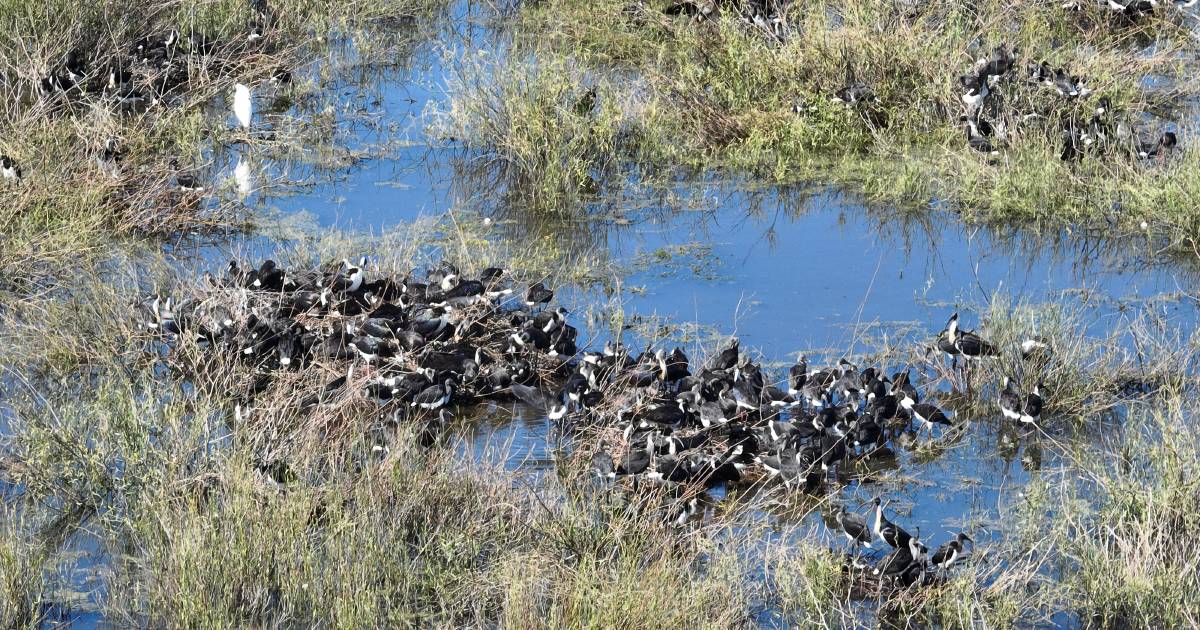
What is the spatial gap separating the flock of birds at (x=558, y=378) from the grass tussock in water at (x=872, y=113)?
2448mm

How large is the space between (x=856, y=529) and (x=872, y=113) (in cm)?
598

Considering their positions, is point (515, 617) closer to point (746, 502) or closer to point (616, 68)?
point (746, 502)

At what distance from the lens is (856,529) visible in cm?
598

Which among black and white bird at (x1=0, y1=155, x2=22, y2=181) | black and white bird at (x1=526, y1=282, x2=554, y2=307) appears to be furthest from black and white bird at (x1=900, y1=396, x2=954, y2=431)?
black and white bird at (x1=0, y1=155, x2=22, y2=181)

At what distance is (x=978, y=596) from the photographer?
5.54m

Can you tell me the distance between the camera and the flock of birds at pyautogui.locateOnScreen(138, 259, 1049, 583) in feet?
22.1

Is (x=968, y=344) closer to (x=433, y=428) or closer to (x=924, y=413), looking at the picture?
(x=924, y=413)

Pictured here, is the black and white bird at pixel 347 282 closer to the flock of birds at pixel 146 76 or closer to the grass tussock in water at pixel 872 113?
the grass tussock in water at pixel 872 113

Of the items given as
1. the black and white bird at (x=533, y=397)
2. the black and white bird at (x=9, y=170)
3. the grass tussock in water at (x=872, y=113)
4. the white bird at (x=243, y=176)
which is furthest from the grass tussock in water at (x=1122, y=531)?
the black and white bird at (x=9, y=170)

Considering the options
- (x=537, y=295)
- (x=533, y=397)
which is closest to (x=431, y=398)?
(x=533, y=397)

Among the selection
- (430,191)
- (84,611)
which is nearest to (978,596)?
(84,611)

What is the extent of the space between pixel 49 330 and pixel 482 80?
433cm

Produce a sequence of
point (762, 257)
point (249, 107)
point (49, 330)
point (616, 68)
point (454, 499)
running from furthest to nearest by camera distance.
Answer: point (616, 68)
point (249, 107)
point (762, 257)
point (49, 330)
point (454, 499)

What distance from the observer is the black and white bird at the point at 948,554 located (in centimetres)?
572
